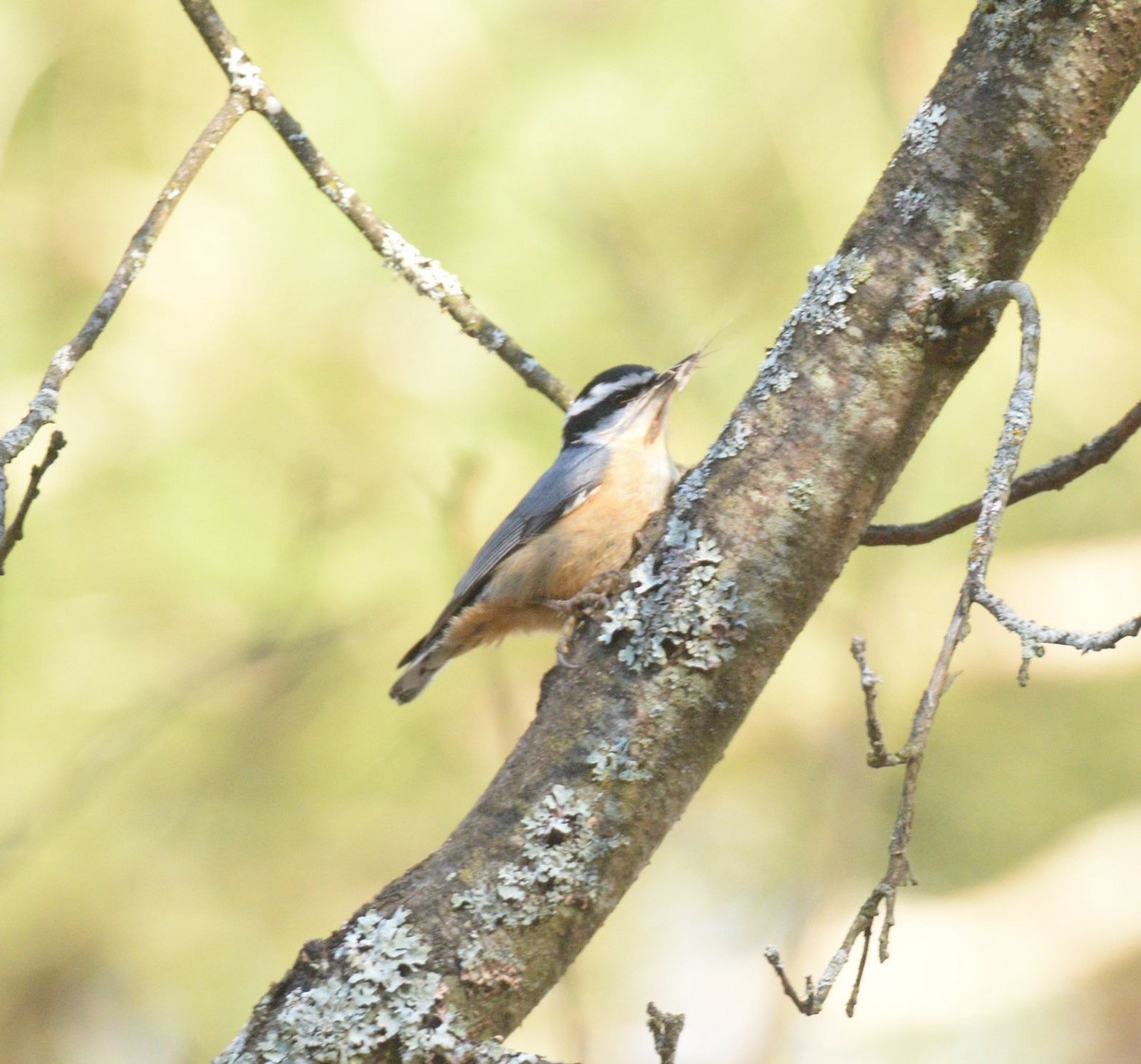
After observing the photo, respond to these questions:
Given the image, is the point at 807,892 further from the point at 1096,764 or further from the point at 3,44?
the point at 3,44

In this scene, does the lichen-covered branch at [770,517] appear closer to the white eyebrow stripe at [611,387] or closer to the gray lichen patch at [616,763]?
the gray lichen patch at [616,763]

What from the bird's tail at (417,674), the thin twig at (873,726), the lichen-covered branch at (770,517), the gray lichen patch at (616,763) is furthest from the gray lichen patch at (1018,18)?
the bird's tail at (417,674)

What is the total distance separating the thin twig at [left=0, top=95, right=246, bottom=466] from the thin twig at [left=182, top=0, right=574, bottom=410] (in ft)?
0.33

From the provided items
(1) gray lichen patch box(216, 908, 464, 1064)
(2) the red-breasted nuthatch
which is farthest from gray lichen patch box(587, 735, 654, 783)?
(2) the red-breasted nuthatch

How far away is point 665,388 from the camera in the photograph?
2992mm

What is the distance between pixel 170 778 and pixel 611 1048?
4.85 feet

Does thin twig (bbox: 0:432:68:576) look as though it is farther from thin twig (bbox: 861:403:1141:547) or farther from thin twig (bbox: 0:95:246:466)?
thin twig (bbox: 861:403:1141:547)

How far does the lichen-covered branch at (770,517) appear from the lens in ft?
4.78

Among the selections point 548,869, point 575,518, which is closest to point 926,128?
point 548,869

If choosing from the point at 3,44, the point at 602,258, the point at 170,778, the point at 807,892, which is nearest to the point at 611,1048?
the point at 807,892

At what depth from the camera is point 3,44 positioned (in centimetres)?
377

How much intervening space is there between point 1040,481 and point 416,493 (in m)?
2.12

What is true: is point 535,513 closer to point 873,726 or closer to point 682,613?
point 682,613

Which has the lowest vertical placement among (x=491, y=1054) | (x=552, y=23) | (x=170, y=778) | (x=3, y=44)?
(x=491, y=1054)
